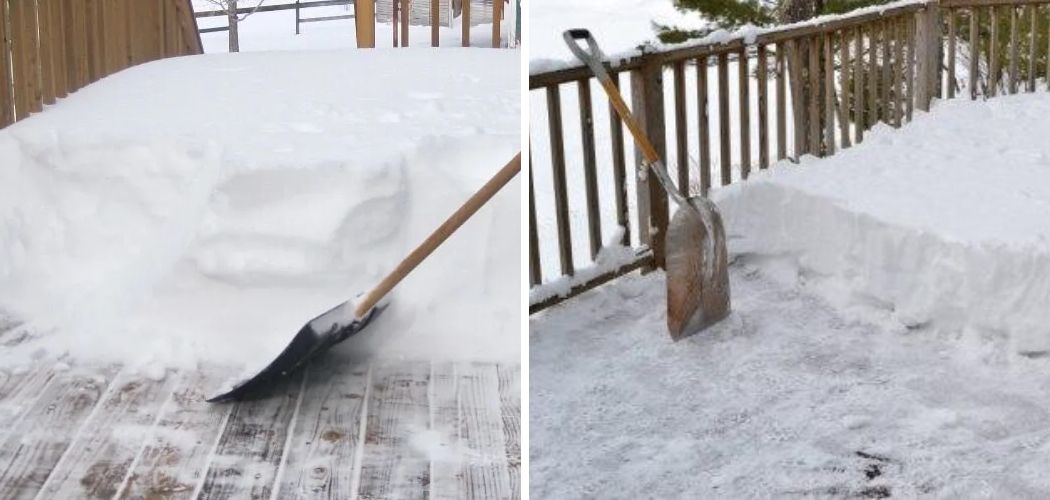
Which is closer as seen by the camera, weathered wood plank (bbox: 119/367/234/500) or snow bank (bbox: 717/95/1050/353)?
weathered wood plank (bbox: 119/367/234/500)

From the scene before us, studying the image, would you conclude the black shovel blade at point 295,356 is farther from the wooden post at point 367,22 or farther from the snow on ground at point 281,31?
the snow on ground at point 281,31

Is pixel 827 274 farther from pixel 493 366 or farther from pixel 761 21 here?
pixel 761 21

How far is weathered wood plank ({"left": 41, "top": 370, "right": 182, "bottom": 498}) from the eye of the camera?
2000 millimetres

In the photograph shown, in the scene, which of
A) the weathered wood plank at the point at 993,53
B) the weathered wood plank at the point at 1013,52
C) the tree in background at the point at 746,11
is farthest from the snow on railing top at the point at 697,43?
the tree in background at the point at 746,11

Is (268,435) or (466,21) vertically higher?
(466,21)

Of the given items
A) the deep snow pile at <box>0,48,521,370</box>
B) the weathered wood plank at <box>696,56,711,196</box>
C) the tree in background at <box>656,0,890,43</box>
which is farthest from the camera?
the tree in background at <box>656,0,890,43</box>

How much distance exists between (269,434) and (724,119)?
5.98 ft

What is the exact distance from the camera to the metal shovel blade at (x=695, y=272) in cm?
284

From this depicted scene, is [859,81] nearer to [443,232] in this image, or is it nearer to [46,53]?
[443,232]

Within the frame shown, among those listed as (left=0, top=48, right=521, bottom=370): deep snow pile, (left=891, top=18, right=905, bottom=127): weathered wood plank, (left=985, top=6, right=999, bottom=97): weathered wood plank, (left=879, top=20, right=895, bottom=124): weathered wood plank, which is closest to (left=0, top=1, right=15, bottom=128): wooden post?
(left=0, top=48, right=521, bottom=370): deep snow pile

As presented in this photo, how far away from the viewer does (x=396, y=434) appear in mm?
2244

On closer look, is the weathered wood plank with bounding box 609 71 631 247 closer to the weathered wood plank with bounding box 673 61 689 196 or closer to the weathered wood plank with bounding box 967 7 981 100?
the weathered wood plank with bounding box 673 61 689 196

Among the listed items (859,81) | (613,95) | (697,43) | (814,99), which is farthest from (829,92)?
(613,95)

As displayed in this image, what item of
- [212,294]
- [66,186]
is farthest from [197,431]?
[66,186]
